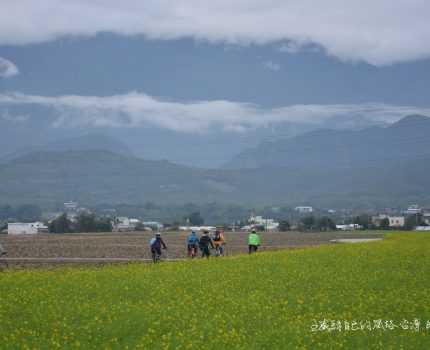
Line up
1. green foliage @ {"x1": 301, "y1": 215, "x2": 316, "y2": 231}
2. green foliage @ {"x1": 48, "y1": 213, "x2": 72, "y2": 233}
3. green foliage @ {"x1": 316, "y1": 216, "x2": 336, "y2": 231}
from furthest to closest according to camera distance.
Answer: green foliage @ {"x1": 301, "y1": 215, "x2": 316, "y2": 231}, green foliage @ {"x1": 316, "y1": 216, "x2": 336, "y2": 231}, green foliage @ {"x1": 48, "y1": 213, "x2": 72, "y2": 233}

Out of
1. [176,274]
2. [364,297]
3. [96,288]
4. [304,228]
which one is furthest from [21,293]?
[304,228]

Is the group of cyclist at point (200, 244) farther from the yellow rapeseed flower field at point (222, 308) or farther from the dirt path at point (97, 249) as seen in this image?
the yellow rapeseed flower field at point (222, 308)

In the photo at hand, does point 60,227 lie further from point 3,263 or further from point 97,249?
point 3,263

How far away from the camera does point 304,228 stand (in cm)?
14950

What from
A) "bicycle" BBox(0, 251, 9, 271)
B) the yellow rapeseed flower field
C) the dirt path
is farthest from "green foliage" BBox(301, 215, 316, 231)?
the yellow rapeseed flower field

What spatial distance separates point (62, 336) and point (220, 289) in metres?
7.73

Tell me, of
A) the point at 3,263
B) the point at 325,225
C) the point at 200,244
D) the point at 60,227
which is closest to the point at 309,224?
the point at 325,225

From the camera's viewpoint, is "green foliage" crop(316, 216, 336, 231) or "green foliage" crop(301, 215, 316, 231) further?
"green foliage" crop(301, 215, 316, 231)

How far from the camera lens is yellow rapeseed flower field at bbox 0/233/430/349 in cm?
1820

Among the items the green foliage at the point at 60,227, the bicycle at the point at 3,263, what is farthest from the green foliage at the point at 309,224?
the bicycle at the point at 3,263

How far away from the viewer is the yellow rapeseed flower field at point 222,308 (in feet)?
59.7

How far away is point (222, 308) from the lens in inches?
871

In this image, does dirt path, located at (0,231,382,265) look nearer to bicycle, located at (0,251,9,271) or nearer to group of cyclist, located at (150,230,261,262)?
bicycle, located at (0,251,9,271)

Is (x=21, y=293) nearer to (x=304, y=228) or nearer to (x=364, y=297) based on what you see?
(x=364, y=297)
